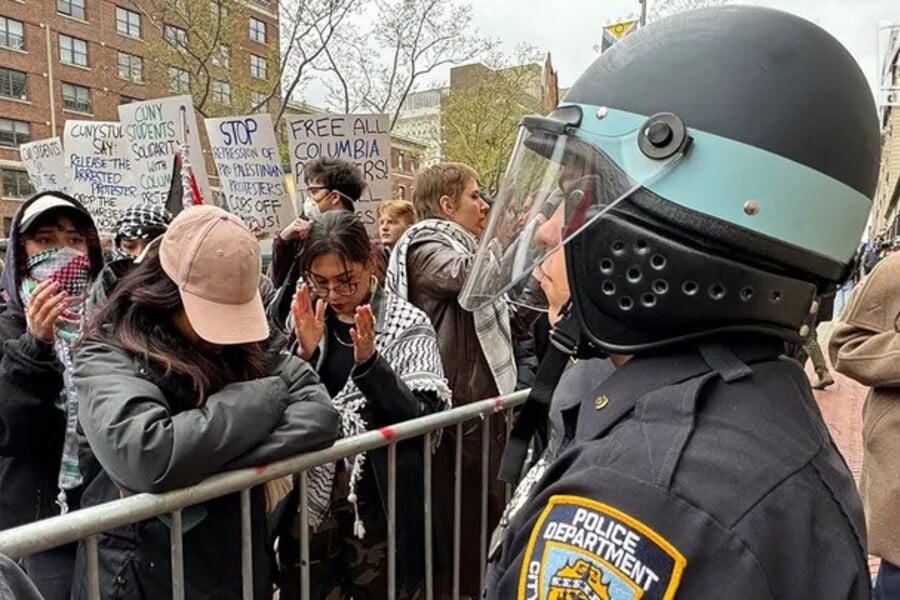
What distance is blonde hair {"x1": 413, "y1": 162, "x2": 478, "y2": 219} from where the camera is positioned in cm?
394

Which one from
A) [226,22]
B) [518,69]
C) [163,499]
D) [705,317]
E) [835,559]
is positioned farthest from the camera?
[518,69]

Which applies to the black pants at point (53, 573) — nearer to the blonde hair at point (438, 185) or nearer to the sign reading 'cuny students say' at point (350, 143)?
the blonde hair at point (438, 185)

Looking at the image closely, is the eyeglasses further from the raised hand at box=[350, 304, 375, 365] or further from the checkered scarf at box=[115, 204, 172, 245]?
the checkered scarf at box=[115, 204, 172, 245]

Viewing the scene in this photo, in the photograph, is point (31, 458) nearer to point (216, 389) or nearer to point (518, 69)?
point (216, 389)

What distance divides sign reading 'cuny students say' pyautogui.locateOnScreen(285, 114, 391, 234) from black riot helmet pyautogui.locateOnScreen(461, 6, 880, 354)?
4428 millimetres

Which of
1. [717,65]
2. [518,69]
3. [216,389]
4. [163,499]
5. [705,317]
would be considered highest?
[518,69]

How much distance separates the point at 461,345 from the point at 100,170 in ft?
14.6

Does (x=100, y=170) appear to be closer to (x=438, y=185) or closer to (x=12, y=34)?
(x=438, y=185)

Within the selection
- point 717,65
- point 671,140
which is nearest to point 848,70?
point 717,65

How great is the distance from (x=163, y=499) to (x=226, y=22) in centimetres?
1918

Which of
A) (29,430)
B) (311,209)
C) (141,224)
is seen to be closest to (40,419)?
(29,430)

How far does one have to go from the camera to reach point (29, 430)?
228cm

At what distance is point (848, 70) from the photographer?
110 cm

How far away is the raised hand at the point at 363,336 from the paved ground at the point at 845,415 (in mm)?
4102
